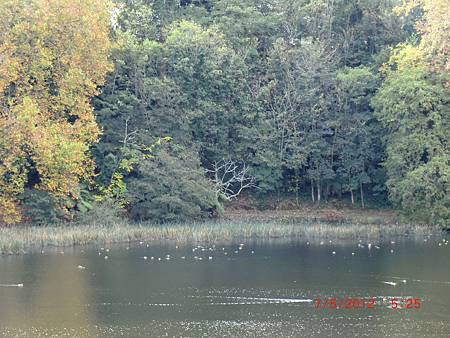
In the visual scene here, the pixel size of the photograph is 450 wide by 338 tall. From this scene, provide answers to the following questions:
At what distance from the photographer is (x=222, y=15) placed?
43.5 meters

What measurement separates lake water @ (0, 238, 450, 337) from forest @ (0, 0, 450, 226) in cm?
653

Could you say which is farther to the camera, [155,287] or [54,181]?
[54,181]

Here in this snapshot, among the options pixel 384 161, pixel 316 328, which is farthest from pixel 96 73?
pixel 316 328

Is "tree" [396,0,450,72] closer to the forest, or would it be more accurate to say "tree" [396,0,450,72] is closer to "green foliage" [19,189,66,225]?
the forest

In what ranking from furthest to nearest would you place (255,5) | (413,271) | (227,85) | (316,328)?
(255,5) < (227,85) < (413,271) < (316,328)

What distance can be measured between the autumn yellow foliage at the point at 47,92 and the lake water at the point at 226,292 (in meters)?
5.93

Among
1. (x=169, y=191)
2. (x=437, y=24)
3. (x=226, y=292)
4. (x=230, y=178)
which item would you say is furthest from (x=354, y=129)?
(x=226, y=292)

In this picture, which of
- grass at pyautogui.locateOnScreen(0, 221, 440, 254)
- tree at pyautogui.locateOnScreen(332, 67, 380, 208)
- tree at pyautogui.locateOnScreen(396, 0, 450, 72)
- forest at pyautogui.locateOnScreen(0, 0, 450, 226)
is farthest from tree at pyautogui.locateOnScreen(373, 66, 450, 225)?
tree at pyautogui.locateOnScreen(332, 67, 380, 208)

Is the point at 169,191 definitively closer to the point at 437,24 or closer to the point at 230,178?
the point at 230,178

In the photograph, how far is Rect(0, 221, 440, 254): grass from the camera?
2872cm

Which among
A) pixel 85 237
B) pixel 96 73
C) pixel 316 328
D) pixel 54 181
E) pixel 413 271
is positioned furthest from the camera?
pixel 96 73

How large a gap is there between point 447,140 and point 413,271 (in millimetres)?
13962

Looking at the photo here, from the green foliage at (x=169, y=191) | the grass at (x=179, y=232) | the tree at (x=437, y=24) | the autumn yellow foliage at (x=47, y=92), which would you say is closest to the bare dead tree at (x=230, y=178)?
the green foliage at (x=169, y=191)

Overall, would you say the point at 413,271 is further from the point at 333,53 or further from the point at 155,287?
the point at 333,53
